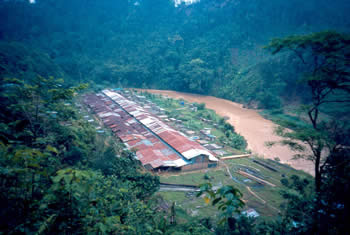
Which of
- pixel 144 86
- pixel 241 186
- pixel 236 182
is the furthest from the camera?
pixel 144 86

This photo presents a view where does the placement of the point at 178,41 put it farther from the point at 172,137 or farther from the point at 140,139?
the point at 140,139

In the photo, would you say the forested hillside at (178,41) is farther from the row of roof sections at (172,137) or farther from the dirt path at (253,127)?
the row of roof sections at (172,137)

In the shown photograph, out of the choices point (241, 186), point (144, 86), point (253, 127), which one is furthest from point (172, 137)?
point (144, 86)

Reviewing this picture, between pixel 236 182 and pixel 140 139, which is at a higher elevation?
pixel 140 139

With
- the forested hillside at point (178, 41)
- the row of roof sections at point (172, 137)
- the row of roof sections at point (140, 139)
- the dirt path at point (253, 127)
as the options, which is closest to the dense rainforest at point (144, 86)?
the forested hillside at point (178, 41)

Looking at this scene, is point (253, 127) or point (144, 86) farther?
point (144, 86)

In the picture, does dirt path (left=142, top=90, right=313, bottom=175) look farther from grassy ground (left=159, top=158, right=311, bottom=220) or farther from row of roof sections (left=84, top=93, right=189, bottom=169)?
row of roof sections (left=84, top=93, right=189, bottom=169)

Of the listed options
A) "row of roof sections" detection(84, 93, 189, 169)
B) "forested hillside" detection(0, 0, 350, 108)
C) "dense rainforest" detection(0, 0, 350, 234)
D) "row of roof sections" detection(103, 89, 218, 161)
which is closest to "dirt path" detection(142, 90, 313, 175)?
"dense rainforest" detection(0, 0, 350, 234)
